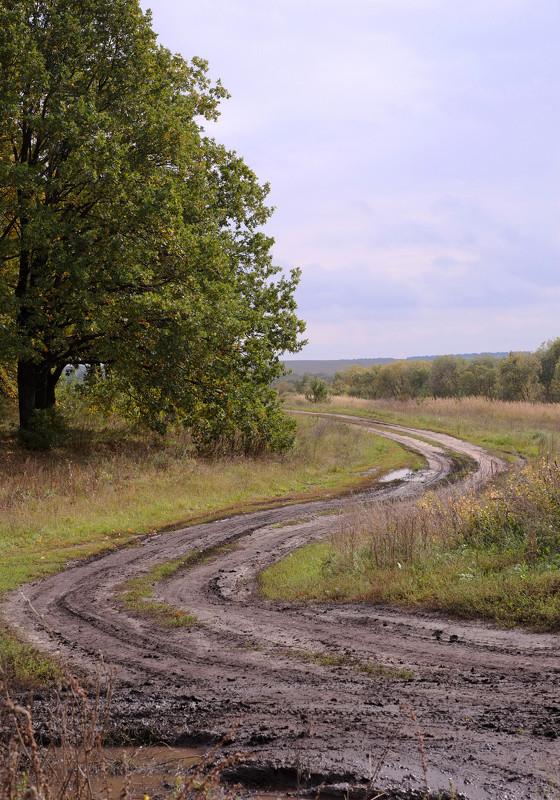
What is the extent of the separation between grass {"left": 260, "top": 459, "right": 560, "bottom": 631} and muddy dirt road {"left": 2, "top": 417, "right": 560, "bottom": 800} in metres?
0.41

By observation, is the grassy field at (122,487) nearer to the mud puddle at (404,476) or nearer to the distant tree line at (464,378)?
the mud puddle at (404,476)

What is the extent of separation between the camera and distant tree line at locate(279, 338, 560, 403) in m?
59.4

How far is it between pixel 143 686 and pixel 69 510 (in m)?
9.52

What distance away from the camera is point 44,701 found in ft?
17.2

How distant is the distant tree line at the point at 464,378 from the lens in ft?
195

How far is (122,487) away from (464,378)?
216ft

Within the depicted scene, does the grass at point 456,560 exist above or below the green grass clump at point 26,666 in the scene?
above

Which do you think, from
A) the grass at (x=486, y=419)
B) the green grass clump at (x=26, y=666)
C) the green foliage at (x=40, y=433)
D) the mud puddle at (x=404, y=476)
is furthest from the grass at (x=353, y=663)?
the grass at (x=486, y=419)

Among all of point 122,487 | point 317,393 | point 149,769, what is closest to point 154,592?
point 149,769

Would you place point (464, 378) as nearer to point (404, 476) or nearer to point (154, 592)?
point (404, 476)

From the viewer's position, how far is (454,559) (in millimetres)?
8516

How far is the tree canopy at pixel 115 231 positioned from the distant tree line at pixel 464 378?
103 ft

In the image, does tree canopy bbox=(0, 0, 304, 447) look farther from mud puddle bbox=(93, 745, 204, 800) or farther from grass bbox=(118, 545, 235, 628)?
mud puddle bbox=(93, 745, 204, 800)

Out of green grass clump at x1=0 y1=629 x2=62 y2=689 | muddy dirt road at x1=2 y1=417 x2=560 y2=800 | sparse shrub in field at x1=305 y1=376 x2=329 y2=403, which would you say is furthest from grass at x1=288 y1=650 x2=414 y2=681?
sparse shrub in field at x1=305 y1=376 x2=329 y2=403
